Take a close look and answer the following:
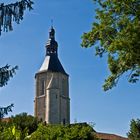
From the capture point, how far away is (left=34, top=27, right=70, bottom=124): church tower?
11612cm

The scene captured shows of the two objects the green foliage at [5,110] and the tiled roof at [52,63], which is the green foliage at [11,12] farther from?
the tiled roof at [52,63]

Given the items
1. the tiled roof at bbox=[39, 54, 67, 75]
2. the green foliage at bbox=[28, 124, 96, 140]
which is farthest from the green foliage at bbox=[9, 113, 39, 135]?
the tiled roof at bbox=[39, 54, 67, 75]

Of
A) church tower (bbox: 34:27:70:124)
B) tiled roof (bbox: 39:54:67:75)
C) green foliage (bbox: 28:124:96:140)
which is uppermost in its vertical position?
tiled roof (bbox: 39:54:67:75)

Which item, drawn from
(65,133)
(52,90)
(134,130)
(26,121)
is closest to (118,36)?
(65,133)

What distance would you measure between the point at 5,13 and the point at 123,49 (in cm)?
1680

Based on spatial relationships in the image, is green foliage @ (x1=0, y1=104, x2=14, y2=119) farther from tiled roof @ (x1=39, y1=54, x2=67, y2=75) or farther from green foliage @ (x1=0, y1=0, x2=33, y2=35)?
tiled roof @ (x1=39, y1=54, x2=67, y2=75)

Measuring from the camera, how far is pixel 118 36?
26.5m

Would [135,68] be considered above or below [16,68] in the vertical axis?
above

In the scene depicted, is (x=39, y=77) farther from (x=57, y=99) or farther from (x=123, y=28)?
(x=123, y=28)

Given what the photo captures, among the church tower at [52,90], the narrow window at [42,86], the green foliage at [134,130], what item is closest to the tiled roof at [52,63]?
the church tower at [52,90]

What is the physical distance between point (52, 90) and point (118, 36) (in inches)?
3581

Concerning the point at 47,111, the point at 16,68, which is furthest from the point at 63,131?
the point at 47,111

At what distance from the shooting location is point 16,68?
9.45m

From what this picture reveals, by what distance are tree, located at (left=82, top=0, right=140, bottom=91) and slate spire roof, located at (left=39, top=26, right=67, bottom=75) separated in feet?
293
